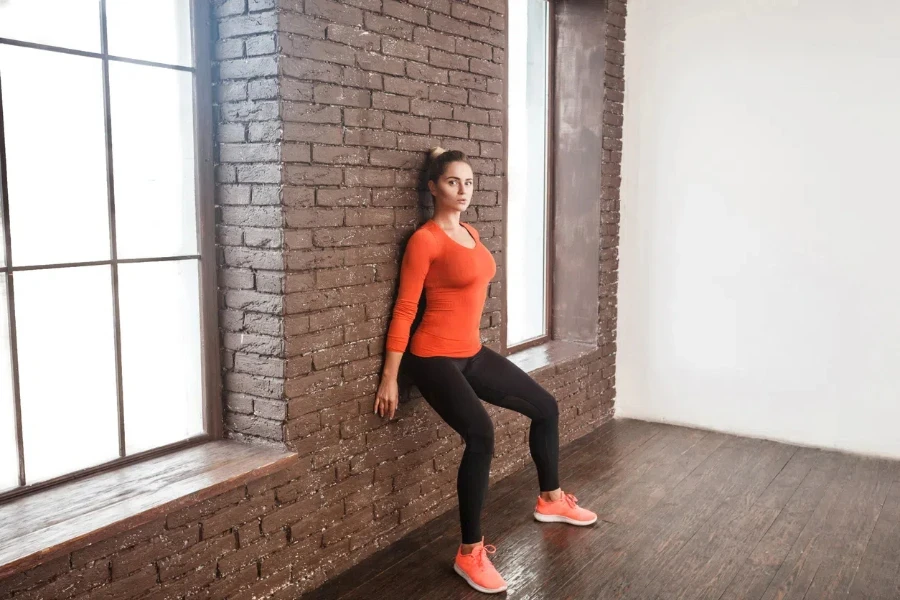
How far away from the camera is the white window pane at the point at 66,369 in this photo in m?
2.21

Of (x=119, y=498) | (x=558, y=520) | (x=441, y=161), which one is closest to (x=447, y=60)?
(x=441, y=161)

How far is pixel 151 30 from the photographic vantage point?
2479 mm

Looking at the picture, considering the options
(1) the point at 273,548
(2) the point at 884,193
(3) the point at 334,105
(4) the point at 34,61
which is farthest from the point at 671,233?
(4) the point at 34,61

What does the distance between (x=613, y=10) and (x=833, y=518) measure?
283 cm

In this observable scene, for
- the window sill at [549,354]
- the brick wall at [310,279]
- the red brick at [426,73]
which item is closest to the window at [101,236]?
the brick wall at [310,279]

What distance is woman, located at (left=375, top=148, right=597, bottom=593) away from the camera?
2859mm

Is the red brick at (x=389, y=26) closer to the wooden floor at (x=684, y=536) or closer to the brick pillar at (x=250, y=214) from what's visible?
the brick pillar at (x=250, y=214)

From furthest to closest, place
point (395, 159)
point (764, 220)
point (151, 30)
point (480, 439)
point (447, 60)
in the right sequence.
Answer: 1. point (764, 220)
2. point (447, 60)
3. point (395, 159)
4. point (480, 439)
5. point (151, 30)

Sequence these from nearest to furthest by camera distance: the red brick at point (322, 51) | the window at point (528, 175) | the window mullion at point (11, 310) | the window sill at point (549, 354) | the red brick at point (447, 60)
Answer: the window mullion at point (11, 310) → the red brick at point (322, 51) → the red brick at point (447, 60) → the window sill at point (549, 354) → the window at point (528, 175)

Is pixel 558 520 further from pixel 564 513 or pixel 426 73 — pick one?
pixel 426 73

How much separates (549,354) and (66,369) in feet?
8.67

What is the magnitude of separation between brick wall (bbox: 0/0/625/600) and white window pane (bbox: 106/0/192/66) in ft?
0.38

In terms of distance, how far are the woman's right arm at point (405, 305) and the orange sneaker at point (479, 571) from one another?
60cm

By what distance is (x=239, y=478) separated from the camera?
2436 mm
